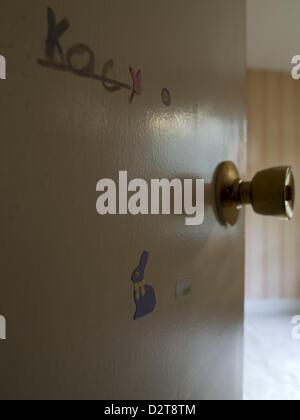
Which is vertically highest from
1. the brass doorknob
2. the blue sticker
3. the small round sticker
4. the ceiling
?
the ceiling

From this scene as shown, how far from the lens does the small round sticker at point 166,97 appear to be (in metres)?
0.39

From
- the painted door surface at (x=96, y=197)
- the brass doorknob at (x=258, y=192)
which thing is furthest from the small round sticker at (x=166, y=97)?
the brass doorknob at (x=258, y=192)

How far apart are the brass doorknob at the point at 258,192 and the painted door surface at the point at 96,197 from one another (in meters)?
0.03

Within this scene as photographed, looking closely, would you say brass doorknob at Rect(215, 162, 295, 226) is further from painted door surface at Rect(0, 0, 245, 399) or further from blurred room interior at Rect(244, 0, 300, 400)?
blurred room interior at Rect(244, 0, 300, 400)

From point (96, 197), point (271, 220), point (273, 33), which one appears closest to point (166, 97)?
point (96, 197)

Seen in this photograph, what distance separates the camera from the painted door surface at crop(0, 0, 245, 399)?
0.24m

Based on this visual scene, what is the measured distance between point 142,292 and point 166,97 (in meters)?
0.24

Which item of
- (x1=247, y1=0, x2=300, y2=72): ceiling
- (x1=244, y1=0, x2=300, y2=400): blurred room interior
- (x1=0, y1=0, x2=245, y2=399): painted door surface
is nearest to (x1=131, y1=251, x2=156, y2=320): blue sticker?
(x1=0, y1=0, x2=245, y2=399): painted door surface

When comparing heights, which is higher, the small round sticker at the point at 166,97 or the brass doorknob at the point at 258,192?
the small round sticker at the point at 166,97

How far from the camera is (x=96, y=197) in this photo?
298mm

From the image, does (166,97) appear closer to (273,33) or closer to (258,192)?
(258,192)

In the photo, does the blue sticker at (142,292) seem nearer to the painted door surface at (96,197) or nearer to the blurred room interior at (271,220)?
the painted door surface at (96,197)

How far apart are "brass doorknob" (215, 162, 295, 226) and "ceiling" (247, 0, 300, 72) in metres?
1.41
